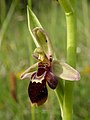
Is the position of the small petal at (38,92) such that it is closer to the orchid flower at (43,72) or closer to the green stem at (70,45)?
the orchid flower at (43,72)

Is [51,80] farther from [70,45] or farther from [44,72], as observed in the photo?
[70,45]

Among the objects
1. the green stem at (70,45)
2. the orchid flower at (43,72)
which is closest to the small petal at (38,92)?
the orchid flower at (43,72)

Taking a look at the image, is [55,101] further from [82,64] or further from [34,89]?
[34,89]

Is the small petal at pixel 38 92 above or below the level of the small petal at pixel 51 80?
below

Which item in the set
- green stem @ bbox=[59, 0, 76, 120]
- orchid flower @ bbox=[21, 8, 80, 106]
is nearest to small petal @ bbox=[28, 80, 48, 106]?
orchid flower @ bbox=[21, 8, 80, 106]

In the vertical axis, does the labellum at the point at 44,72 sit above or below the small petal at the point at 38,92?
above

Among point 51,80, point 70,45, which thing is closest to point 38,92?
point 51,80

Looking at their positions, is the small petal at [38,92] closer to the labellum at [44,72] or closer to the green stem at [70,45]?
the labellum at [44,72]
